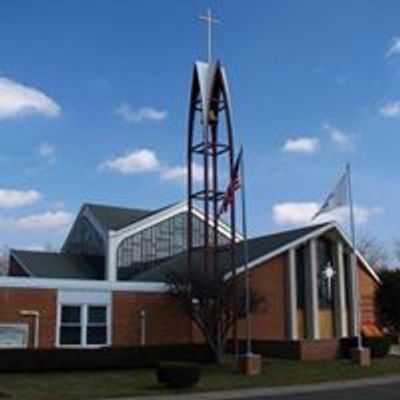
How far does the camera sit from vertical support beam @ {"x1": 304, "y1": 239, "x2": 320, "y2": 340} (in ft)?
147

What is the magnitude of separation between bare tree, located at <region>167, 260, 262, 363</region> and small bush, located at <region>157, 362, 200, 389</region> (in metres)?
9.75

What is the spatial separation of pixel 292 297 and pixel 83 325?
1233 centimetres

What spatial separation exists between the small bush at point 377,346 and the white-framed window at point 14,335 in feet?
52.2

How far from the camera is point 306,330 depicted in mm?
45031

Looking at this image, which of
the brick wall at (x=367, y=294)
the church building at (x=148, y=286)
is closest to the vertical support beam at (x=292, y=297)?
the church building at (x=148, y=286)

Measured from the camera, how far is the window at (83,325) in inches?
1494

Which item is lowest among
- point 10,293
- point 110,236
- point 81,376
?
point 81,376

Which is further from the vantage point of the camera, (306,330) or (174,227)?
(174,227)

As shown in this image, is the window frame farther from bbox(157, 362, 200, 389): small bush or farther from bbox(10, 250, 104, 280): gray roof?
bbox(157, 362, 200, 389): small bush

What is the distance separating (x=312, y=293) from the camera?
148 feet

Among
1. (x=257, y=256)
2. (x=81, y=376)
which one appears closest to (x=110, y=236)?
(x=257, y=256)

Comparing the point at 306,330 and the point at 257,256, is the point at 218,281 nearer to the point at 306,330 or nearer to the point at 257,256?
the point at 257,256

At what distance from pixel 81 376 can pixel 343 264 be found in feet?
72.2

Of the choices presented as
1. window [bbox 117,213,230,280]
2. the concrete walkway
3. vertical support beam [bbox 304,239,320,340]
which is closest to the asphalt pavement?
the concrete walkway
